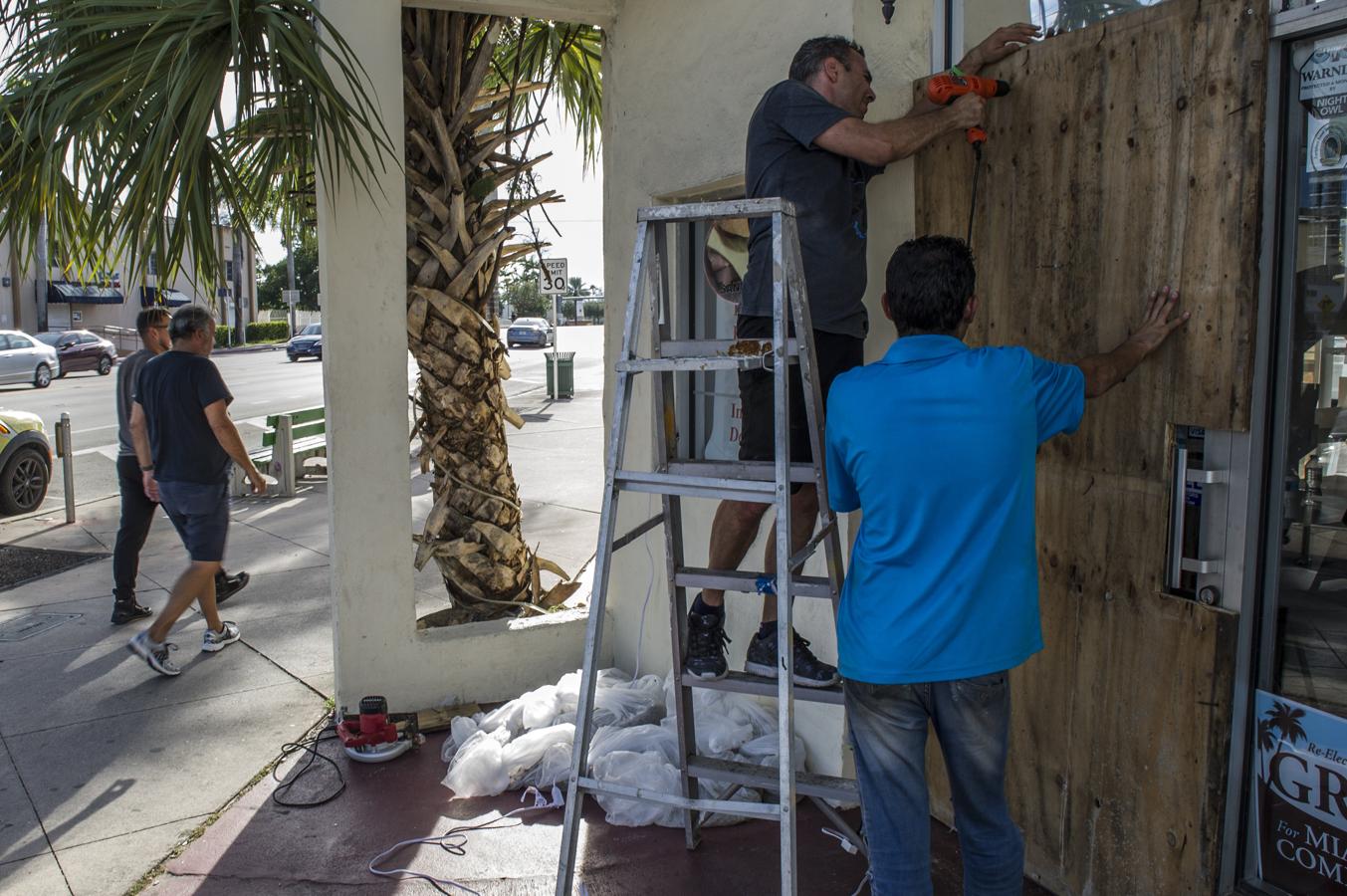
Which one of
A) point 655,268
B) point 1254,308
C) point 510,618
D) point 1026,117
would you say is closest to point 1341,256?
point 1254,308

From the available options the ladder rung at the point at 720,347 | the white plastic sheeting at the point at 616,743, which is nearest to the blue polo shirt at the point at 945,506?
the ladder rung at the point at 720,347

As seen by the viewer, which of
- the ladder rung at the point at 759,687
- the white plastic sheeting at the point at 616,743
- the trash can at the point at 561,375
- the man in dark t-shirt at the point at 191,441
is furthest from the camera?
the trash can at the point at 561,375

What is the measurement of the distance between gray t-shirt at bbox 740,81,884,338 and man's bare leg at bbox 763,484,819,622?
50 cm

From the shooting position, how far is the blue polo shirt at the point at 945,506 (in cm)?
224

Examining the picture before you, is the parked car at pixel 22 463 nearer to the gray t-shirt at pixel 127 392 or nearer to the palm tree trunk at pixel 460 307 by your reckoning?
the gray t-shirt at pixel 127 392

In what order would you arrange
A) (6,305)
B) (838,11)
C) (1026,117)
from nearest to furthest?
(1026,117) → (838,11) → (6,305)

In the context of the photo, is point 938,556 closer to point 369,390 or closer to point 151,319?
point 369,390

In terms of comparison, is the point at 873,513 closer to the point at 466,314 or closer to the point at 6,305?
the point at 466,314

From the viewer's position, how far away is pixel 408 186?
553 cm

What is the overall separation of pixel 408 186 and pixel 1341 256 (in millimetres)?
4449

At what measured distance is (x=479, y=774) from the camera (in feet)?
13.6

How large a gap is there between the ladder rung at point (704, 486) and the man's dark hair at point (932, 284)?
54 centimetres

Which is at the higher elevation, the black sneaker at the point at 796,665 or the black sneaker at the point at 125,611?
the black sneaker at the point at 796,665

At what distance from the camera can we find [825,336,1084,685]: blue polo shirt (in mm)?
2238
